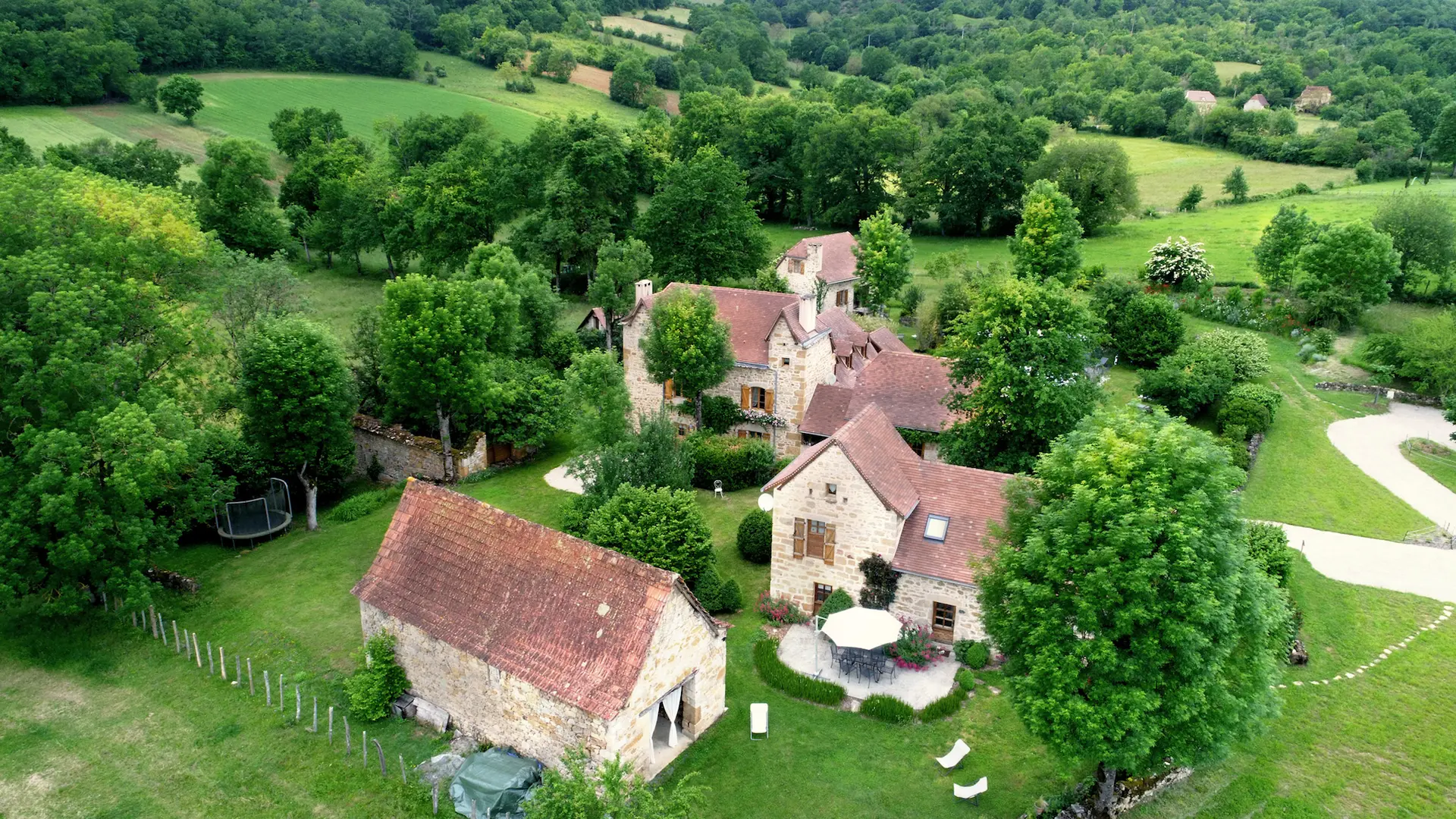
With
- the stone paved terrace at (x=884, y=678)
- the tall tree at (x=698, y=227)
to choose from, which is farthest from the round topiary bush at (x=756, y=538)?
the tall tree at (x=698, y=227)

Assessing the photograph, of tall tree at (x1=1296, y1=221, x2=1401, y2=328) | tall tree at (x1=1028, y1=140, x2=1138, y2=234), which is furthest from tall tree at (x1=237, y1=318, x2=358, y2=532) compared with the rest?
tall tree at (x1=1028, y1=140, x2=1138, y2=234)

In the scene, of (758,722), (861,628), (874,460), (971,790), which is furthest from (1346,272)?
(758,722)

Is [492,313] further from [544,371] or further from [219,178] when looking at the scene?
[219,178]

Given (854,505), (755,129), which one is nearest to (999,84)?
(755,129)

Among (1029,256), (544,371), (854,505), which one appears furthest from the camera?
(1029,256)

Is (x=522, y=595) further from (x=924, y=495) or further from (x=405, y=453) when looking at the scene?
(x=405, y=453)

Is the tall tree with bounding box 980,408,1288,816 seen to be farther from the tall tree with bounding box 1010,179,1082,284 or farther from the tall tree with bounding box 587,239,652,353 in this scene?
the tall tree with bounding box 1010,179,1082,284
